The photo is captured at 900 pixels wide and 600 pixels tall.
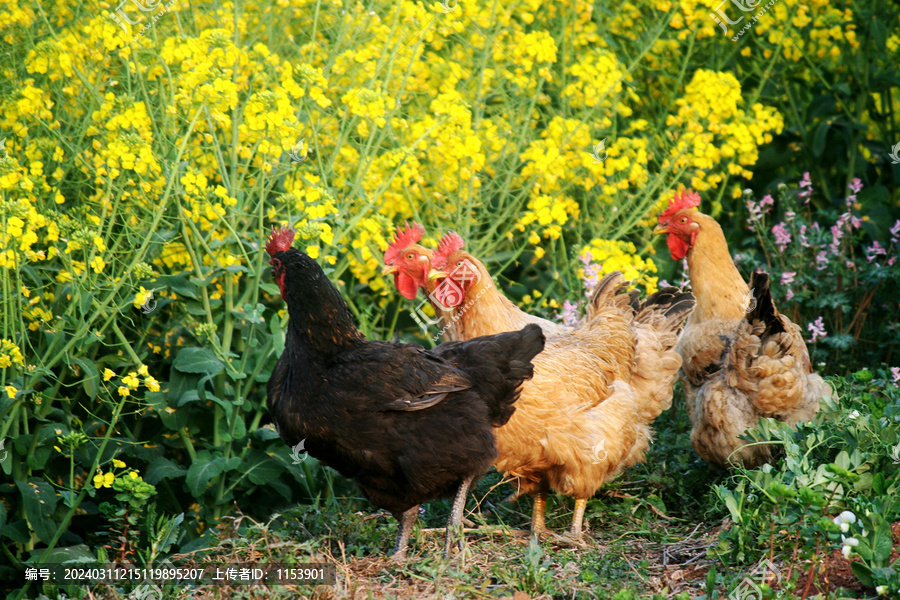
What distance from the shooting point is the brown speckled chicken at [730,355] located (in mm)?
3721

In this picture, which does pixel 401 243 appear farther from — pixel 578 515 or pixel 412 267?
pixel 578 515

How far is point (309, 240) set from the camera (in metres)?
3.79

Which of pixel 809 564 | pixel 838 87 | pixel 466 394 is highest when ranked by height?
pixel 838 87

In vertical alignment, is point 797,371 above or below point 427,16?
below

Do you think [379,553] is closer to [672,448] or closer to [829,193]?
[672,448]

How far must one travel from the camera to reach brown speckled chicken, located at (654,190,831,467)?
3721 millimetres

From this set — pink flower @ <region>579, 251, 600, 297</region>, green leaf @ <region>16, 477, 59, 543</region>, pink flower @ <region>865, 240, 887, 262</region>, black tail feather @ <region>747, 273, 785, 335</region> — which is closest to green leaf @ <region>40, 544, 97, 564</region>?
green leaf @ <region>16, 477, 59, 543</region>

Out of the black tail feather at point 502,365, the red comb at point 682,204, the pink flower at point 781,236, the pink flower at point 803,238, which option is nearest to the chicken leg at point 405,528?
the black tail feather at point 502,365

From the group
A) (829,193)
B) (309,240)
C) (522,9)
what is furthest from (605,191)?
(829,193)

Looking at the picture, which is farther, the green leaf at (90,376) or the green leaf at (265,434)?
the green leaf at (265,434)

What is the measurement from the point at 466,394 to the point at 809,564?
139cm

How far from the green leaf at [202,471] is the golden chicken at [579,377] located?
1305 mm

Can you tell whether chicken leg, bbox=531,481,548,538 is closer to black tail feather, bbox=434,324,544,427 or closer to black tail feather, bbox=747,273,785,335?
black tail feather, bbox=434,324,544,427

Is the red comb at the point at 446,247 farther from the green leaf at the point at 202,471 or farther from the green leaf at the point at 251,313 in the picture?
the green leaf at the point at 202,471
